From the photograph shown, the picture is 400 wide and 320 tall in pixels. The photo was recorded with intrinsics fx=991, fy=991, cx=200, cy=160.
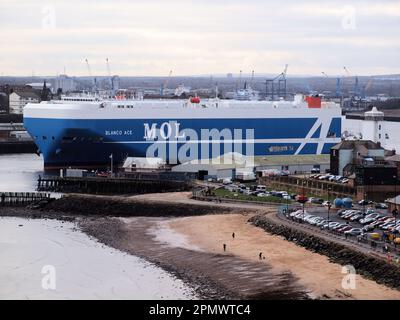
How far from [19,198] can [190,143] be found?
12.3m

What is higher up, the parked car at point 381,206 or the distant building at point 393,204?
the distant building at point 393,204

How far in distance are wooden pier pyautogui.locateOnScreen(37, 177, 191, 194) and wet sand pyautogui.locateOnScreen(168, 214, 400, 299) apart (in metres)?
7.82

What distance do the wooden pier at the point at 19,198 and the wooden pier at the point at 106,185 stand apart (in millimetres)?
2939

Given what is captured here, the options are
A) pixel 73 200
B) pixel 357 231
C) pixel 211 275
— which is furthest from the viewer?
pixel 73 200

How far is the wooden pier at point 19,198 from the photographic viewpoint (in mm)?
37812

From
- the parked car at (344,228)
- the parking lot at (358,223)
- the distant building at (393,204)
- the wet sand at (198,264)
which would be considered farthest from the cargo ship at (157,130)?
the parked car at (344,228)

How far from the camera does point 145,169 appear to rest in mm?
44594

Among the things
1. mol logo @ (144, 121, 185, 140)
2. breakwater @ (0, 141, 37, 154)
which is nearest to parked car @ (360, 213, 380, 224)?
mol logo @ (144, 121, 185, 140)

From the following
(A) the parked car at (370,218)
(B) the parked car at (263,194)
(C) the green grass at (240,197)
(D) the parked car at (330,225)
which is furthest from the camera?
(B) the parked car at (263,194)

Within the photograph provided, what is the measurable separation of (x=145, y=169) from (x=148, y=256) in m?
17.9

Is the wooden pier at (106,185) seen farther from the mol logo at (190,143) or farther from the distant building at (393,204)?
the distant building at (393,204)
